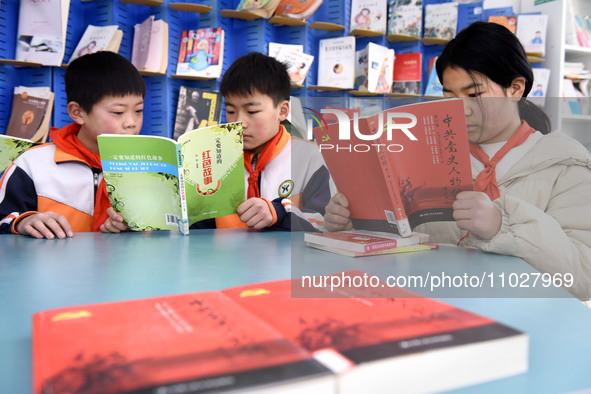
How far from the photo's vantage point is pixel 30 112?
2.66 metres

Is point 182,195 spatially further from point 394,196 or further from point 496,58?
point 496,58

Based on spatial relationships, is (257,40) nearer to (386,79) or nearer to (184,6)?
(184,6)

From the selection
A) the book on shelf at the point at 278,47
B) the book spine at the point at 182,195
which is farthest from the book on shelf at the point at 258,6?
the book spine at the point at 182,195

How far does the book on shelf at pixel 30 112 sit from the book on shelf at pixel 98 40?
28 cm

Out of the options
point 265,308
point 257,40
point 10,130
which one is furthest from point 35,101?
point 265,308

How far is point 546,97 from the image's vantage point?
4473mm

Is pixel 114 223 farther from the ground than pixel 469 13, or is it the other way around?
pixel 469 13

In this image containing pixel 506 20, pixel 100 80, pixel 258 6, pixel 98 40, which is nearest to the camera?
pixel 100 80

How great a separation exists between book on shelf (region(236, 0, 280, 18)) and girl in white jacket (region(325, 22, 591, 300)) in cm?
188

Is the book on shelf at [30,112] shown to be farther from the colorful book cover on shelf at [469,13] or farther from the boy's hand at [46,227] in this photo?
the colorful book cover on shelf at [469,13]

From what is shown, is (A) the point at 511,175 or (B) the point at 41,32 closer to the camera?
(A) the point at 511,175

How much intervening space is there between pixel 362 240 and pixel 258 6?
8.33ft

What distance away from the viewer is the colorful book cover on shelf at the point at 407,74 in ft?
12.4

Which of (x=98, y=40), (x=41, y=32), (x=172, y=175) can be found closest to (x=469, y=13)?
(x=98, y=40)
